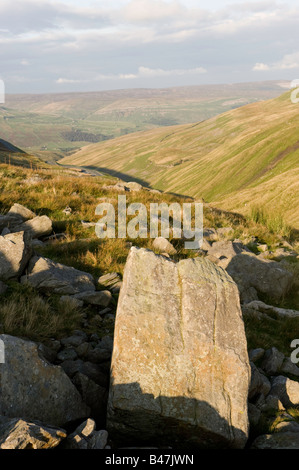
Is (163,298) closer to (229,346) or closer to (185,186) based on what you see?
(229,346)

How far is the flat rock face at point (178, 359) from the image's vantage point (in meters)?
4.40

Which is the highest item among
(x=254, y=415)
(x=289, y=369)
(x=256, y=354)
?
(x=254, y=415)

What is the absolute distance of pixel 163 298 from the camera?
5.40 metres

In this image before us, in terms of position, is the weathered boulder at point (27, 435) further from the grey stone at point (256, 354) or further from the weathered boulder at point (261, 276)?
the weathered boulder at point (261, 276)

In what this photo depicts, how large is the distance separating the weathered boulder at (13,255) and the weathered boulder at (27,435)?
400cm

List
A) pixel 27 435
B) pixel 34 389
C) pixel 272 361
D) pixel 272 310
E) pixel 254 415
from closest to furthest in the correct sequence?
pixel 27 435
pixel 34 389
pixel 254 415
pixel 272 361
pixel 272 310

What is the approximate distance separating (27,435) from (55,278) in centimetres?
438

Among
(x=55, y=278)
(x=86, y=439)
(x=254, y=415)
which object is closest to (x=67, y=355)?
(x=86, y=439)

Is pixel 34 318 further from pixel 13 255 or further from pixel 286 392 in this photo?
pixel 286 392

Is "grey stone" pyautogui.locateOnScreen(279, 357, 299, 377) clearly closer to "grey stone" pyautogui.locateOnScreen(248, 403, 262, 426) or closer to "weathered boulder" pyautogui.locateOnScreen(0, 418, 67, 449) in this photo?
"grey stone" pyautogui.locateOnScreen(248, 403, 262, 426)

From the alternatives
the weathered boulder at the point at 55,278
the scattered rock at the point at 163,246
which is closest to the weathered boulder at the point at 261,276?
the scattered rock at the point at 163,246

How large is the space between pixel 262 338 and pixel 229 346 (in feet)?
11.0

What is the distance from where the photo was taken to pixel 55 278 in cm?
754

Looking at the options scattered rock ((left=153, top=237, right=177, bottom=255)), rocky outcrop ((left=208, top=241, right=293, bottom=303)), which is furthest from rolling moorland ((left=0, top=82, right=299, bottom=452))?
scattered rock ((left=153, top=237, right=177, bottom=255))
